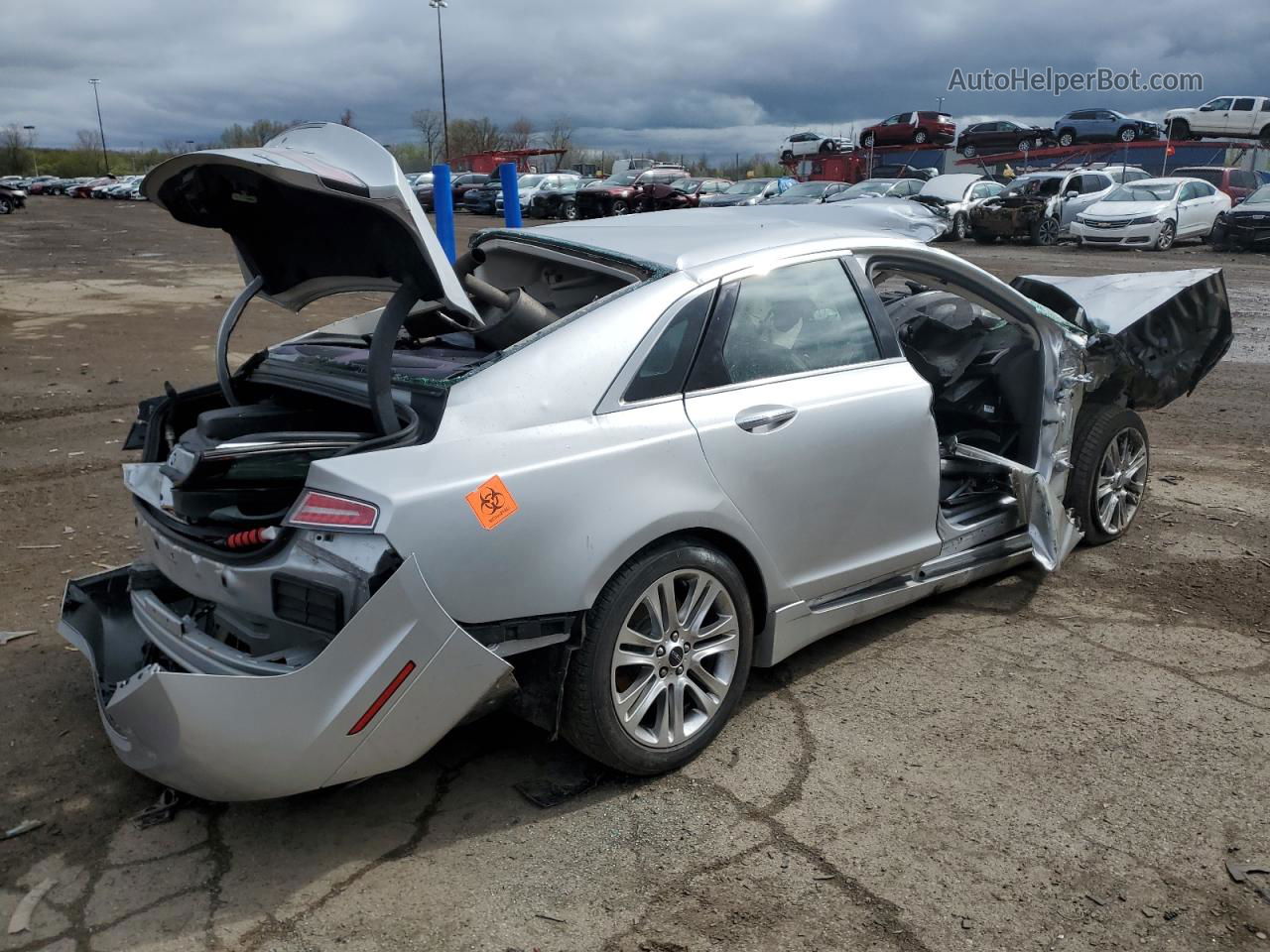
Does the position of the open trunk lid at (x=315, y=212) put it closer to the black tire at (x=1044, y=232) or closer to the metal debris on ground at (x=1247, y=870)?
the metal debris on ground at (x=1247, y=870)

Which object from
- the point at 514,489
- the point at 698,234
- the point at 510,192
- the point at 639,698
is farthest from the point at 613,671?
the point at 510,192

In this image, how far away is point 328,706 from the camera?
270cm

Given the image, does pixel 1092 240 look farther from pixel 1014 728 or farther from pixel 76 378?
pixel 1014 728

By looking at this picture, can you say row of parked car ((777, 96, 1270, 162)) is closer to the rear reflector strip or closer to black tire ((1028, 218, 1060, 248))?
black tire ((1028, 218, 1060, 248))

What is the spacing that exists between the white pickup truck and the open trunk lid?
4067 cm

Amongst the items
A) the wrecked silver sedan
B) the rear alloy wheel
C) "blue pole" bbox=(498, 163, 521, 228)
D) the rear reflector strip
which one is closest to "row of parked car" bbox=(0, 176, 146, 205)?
the rear alloy wheel

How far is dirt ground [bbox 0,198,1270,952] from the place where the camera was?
106 inches

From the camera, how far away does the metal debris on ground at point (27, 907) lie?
2.69m

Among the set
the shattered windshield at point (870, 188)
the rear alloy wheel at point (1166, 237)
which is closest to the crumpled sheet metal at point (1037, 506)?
the rear alloy wheel at point (1166, 237)

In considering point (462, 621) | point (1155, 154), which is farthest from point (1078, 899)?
point (1155, 154)

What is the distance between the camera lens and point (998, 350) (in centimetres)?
514

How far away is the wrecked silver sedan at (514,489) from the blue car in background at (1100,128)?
4030cm

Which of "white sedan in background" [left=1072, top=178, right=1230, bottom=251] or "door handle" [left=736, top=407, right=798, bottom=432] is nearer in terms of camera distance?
"door handle" [left=736, top=407, right=798, bottom=432]

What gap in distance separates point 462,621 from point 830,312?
1.89 m
